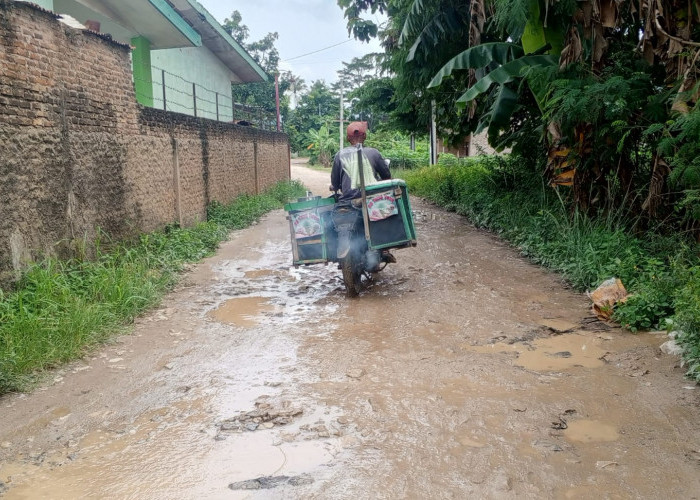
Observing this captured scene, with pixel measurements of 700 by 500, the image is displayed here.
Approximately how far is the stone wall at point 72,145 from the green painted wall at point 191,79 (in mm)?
4325

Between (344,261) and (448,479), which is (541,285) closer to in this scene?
(344,261)

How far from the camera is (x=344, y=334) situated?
5355mm

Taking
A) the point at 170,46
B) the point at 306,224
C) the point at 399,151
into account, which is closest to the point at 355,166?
the point at 306,224

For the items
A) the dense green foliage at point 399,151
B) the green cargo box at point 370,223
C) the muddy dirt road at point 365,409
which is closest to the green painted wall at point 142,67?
the green cargo box at point 370,223

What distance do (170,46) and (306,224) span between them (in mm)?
9535

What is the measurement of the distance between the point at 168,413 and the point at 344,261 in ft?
10.2

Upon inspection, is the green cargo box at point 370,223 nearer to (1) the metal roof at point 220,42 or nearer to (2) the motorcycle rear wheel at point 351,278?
(2) the motorcycle rear wheel at point 351,278

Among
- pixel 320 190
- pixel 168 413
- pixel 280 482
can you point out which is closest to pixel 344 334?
pixel 168 413

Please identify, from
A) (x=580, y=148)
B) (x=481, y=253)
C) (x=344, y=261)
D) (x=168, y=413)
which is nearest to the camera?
(x=168, y=413)

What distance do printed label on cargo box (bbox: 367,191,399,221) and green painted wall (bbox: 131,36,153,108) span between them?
28.0 ft

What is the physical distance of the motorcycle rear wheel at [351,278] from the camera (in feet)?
21.4

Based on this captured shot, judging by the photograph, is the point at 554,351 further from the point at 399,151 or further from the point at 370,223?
the point at 399,151

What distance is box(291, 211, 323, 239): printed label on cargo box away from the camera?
21.6ft

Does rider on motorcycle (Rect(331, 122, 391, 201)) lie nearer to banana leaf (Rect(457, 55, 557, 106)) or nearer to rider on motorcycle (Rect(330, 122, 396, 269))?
rider on motorcycle (Rect(330, 122, 396, 269))
